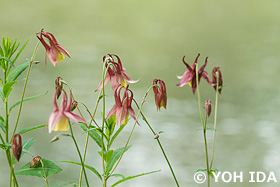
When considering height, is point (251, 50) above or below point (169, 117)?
above

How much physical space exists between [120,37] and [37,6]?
81cm

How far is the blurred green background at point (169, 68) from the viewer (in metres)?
2.13

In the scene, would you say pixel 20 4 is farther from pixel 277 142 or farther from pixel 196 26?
pixel 277 142

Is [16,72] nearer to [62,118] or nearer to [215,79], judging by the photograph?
[62,118]

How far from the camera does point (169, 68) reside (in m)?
3.13

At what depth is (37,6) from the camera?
12.9 feet

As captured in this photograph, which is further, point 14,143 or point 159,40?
point 159,40

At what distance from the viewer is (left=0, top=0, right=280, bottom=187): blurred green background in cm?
213


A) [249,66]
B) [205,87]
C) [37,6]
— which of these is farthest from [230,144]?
[37,6]

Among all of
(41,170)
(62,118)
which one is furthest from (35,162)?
(62,118)

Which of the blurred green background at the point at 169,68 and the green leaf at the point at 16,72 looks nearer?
the green leaf at the point at 16,72

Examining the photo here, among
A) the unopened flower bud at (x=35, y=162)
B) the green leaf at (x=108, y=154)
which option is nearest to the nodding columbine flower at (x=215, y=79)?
the green leaf at (x=108, y=154)

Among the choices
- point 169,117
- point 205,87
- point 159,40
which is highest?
point 159,40

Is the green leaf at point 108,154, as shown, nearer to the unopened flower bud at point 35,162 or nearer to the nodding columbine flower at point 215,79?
the unopened flower bud at point 35,162
